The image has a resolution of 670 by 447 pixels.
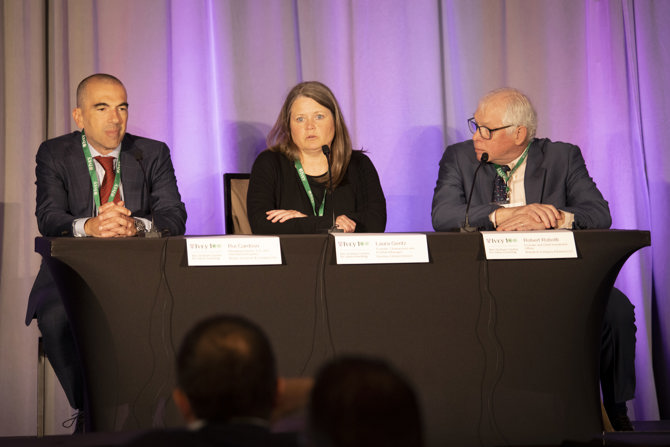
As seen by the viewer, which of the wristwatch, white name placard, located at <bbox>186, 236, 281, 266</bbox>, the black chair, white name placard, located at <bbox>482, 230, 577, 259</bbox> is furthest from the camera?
the black chair

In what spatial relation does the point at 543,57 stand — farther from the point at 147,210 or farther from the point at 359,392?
the point at 359,392

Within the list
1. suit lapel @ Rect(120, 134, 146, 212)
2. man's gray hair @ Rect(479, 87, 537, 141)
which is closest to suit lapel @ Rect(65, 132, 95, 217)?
suit lapel @ Rect(120, 134, 146, 212)

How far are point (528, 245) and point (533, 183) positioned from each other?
984 mm

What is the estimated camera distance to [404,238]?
2.48 m

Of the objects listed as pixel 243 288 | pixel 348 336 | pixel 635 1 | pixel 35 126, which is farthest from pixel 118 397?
pixel 635 1

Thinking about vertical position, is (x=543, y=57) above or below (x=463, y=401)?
above

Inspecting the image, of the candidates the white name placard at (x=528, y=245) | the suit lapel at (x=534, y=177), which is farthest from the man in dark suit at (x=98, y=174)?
the suit lapel at (x=534, y=177)

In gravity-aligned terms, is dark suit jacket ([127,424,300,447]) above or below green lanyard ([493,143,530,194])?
below

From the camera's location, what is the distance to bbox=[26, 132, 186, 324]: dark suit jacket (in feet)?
10.3

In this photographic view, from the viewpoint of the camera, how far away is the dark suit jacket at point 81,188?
3.14 meters

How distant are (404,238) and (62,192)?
68.4 inches

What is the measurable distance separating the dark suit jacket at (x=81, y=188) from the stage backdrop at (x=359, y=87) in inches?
31.5

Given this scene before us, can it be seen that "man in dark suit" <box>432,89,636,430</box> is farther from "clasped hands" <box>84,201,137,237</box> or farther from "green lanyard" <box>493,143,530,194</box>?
"clasped hands" <box>84,201,137,237</box>

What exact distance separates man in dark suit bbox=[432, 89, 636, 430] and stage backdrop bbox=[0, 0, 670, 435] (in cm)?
96
